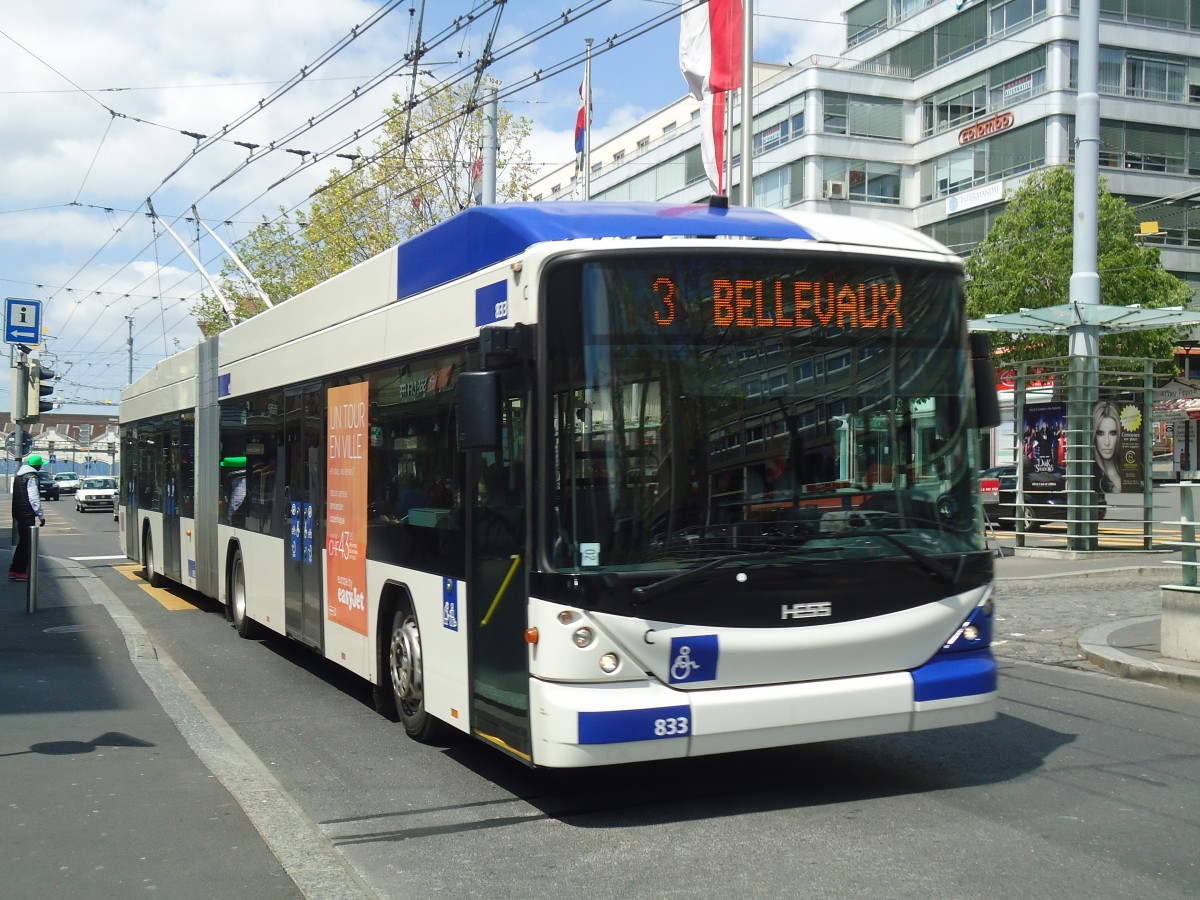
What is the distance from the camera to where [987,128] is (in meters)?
49.0

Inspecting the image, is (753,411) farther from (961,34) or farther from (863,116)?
(863,116)

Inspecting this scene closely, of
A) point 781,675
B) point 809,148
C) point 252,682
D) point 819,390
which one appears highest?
point 809,148

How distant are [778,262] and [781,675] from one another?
194 cm

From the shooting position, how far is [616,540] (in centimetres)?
570

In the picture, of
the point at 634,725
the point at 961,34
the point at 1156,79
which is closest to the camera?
the point at 634,725

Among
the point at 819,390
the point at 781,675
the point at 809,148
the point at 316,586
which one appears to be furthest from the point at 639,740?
the point at 809,148

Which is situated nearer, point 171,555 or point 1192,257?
point 171,555

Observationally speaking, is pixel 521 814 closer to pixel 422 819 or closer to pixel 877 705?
pixel 422 819

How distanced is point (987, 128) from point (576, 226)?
4670 centimetres

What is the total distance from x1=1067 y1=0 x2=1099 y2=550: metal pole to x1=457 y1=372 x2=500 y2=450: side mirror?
50.2 ft

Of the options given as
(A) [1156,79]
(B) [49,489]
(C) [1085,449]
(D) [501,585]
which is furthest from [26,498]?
(B) [49,489]

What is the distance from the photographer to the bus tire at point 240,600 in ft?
40.7

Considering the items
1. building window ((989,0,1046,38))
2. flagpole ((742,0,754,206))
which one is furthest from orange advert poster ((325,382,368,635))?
building window ((989,0,1046,38))

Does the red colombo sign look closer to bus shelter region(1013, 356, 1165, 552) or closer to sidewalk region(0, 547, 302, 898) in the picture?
bus shelter region(1013, 356, 1165, 552)
